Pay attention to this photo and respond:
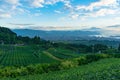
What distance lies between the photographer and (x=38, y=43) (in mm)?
139500

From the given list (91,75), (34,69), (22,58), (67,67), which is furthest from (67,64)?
(22,58)

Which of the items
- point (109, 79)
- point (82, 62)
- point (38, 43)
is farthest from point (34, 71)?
point (38, 43)

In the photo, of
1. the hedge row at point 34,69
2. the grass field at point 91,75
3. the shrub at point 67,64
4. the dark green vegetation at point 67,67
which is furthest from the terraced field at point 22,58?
the grass field at point 91,75

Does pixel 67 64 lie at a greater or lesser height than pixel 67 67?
greater

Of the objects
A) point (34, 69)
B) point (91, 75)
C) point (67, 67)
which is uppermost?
point (91, 75)

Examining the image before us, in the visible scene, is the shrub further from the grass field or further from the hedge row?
the grass field

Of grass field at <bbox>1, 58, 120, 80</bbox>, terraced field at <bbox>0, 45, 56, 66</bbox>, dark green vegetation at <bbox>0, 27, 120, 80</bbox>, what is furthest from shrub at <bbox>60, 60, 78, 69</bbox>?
terraced field at <bbox>0, 45, 56, 66</bbox>

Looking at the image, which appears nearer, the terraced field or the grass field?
the grass field

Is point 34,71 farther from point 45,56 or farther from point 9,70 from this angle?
point 45,56

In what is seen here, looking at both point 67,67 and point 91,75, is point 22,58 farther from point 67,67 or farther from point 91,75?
point 91,75

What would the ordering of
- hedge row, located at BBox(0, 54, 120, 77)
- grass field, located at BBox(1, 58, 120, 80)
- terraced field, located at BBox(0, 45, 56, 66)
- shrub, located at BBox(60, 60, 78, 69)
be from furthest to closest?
terraced field, located at BBox(0, 45, 56, 66) → shrub, located at BBox(60, 60, 78, 69) → hedge row, located at BBox(0, 54, 120, 77) → grass field, located at BBox(1, 58, 120, 80)

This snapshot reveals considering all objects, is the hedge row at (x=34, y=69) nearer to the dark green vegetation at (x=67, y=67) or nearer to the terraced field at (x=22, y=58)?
the dark green vegetation at (x=67, y=67)

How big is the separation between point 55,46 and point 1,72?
9168cm

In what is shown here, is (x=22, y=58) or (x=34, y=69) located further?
(x=22, y=58)
